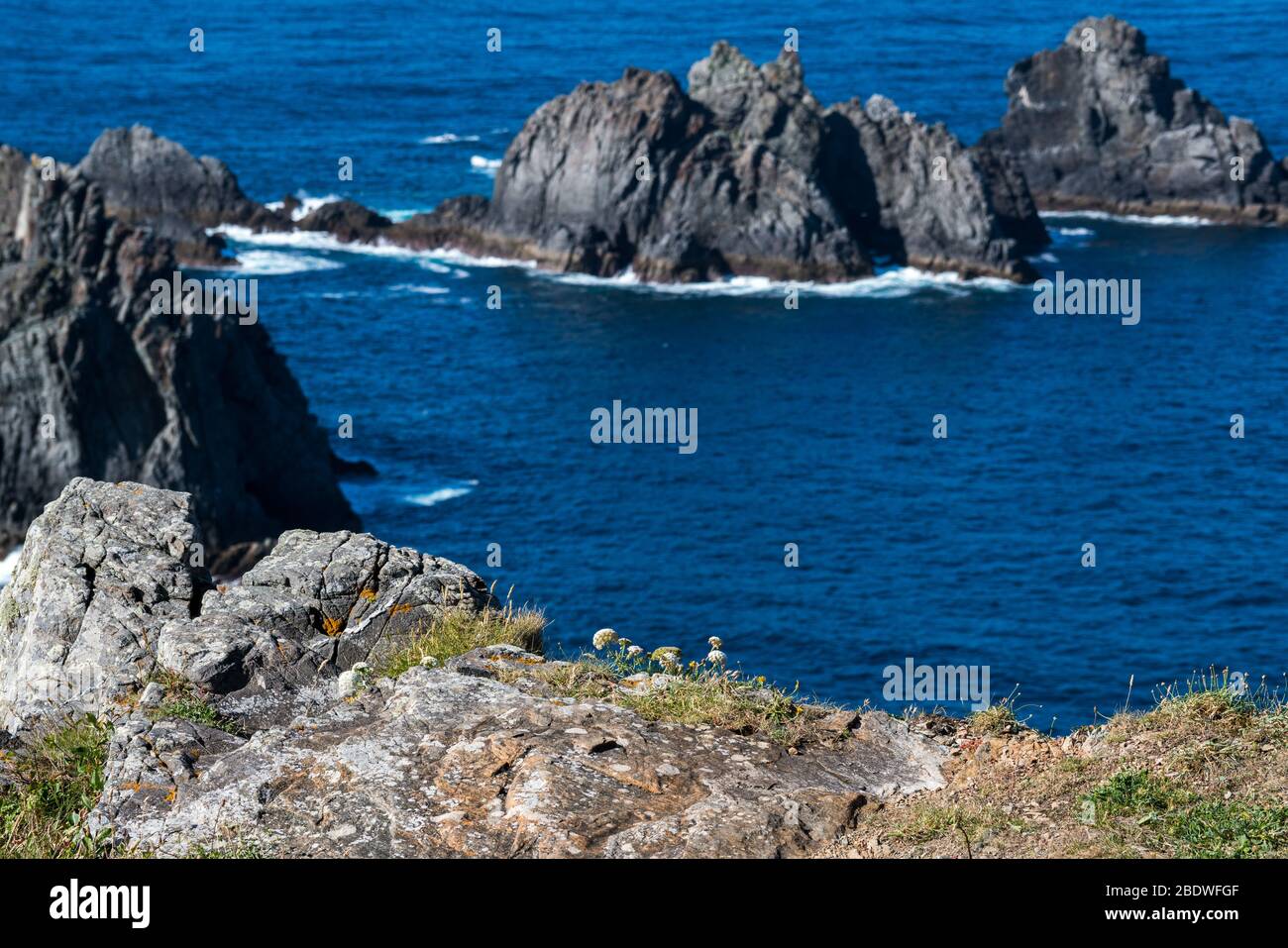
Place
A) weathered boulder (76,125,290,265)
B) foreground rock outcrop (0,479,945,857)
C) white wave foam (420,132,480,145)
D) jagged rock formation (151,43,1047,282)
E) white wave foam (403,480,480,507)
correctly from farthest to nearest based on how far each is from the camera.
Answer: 1. white wave foam (420,132,480,145)
2. weathered boulder (76,125,290,265)
3. jagged rock formation (151,43,1047,282)
4. white wave foam (403,480,480,507)
5. foreground rock outcrop (0,479,945,857)

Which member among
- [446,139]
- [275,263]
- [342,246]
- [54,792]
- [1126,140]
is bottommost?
[54,792]

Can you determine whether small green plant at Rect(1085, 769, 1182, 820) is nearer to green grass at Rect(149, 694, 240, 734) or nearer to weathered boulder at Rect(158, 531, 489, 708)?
weathered boulder at Rect(158, 531, 489, 708)

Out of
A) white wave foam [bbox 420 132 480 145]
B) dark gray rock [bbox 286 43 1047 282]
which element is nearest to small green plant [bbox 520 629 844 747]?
dark gray rock [bbox 286 43 1047 282]

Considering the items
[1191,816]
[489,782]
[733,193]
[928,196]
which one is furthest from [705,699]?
[928,196]

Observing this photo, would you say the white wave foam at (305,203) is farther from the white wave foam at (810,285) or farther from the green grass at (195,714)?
the green grass at (195,714)

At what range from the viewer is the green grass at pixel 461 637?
1984 cm

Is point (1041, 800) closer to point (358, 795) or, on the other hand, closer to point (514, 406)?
point (358, 795)

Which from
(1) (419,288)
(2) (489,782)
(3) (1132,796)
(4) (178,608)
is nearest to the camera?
(3) (1132,796)

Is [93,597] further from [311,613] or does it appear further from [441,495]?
[441,495]

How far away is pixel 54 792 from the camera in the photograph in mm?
17734

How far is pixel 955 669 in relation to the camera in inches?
3027

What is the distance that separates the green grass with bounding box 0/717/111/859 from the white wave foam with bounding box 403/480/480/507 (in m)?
80.9

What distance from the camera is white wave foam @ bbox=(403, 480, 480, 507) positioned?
99.9 m

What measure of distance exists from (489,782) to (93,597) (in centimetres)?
793
